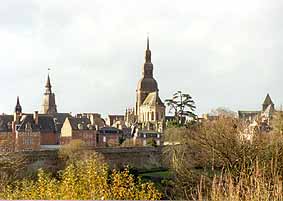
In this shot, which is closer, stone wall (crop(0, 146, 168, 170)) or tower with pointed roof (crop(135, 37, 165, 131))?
stone wall (crop(0, 146, 168, 170))

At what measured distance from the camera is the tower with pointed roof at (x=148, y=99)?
71812 mm

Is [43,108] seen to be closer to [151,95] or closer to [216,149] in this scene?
[151,95]

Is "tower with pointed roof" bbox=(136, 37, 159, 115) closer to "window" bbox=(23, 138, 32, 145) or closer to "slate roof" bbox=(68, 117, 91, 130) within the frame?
"slate roof" bbox=(68, 117, 91, 130)

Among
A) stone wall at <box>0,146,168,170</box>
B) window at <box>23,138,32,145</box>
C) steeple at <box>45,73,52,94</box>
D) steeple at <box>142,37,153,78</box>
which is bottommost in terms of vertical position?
stone wall at <box>0,146,168,170</box>

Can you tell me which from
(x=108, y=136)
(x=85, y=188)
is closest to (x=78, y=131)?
(x=108, y=136)

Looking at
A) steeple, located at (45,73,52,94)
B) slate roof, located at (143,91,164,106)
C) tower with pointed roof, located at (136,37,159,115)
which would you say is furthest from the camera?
tower with pointed roof, located at (136,37,159,115)

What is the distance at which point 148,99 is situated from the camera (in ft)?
253

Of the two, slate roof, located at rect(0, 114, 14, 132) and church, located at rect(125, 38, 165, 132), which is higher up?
church, located at rect(125, 38, 165, 132)

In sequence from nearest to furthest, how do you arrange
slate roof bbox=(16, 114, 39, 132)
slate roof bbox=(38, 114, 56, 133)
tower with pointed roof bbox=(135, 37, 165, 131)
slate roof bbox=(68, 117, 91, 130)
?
slate roof bbox=(16, 114, 39, 132), slate roof bbox=(38, 114, 56, 133), slate roof bbox=(68, 117, 91, 130), tower with pointed roof bbox=(135, 37, 165, 131)

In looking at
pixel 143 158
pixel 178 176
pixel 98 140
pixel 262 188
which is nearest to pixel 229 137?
pixel 178 176

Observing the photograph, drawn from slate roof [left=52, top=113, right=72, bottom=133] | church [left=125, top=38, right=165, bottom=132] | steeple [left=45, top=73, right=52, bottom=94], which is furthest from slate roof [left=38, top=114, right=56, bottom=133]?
church [left=125, top=38, right=165, bottom=132]

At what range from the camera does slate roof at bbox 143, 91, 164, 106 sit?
7346 centimetres

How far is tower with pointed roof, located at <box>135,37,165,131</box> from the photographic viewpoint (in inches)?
2827

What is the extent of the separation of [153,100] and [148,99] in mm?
3072
